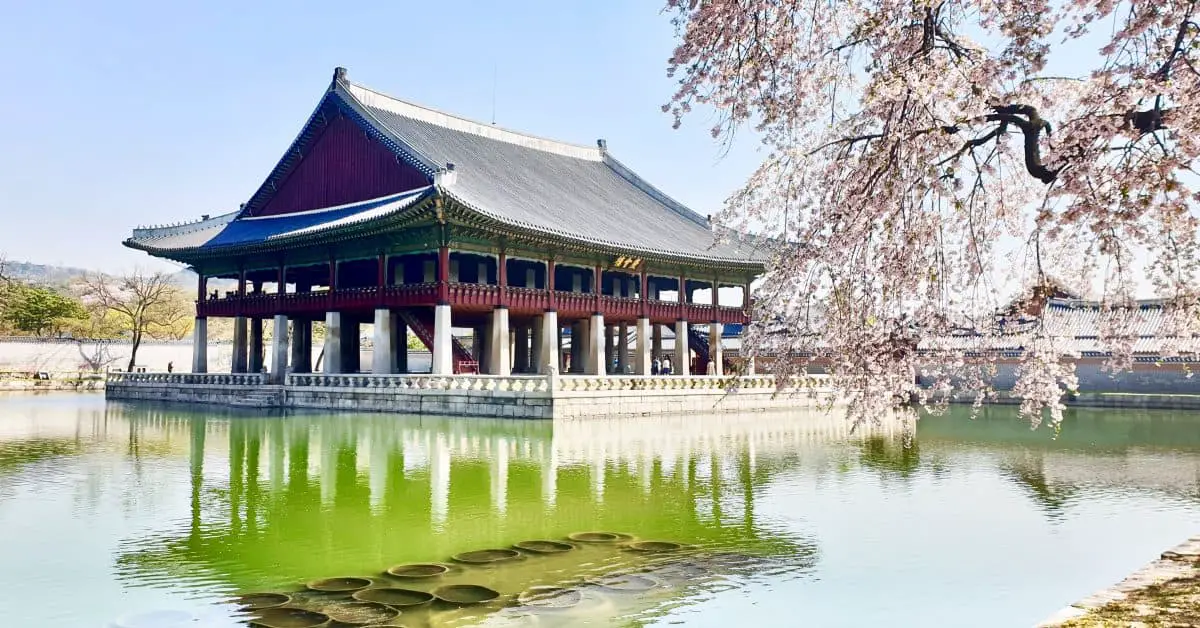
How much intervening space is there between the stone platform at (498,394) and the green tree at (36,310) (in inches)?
1418

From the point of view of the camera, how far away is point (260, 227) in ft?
155

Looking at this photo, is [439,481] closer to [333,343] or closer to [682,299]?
[333,343]

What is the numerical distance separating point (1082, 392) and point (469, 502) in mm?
43527

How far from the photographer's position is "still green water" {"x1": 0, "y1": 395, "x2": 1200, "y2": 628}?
9273 millimetres

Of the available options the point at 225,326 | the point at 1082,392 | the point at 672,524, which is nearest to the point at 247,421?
the point at 672,524

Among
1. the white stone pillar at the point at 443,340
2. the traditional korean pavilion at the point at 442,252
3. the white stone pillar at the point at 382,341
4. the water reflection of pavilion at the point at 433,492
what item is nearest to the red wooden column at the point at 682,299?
the traditional korean pavilion at the point at 442,252

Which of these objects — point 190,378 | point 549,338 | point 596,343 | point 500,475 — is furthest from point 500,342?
point 500,475

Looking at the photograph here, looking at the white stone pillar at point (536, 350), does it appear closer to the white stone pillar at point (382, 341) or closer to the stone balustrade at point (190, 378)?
the white stone pillar at point (382, 341)

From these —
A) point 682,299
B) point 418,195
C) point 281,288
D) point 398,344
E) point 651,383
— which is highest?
point 418,195

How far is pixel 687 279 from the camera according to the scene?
162 feet

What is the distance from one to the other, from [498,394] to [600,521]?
19.2 meters

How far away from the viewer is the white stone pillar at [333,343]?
41.7 meters

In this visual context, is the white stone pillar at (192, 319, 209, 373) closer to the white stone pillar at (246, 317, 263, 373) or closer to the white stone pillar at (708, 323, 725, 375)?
→ the white stone pillar at (246, 317, 263, 373)

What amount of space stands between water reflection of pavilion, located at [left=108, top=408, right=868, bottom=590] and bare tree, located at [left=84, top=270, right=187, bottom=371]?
150 ft
